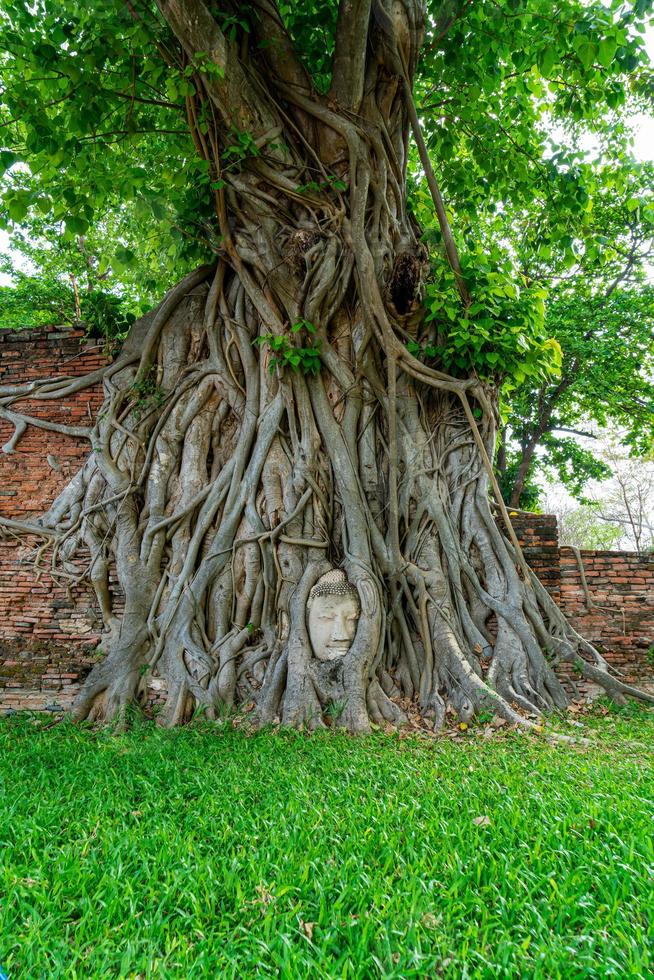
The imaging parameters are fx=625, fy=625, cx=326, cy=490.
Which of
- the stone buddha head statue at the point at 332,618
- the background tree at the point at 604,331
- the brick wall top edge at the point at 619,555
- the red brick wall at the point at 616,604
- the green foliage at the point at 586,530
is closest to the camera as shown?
the stone buddha head statue at the point at 332,618

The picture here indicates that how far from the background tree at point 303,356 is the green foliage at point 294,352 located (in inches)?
1.1

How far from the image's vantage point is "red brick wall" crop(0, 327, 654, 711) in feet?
17.5

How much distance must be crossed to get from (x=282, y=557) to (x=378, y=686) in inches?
46.8

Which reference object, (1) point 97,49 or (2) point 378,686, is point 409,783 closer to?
(2) point 378,686

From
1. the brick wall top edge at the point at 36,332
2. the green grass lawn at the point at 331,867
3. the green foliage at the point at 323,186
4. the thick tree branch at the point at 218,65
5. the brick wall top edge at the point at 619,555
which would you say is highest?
the thick tree branch at the point at 218,65

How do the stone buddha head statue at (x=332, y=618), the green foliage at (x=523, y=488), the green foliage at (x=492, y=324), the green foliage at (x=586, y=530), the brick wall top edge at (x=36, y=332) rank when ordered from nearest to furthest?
the stone buddha head statue at (x=332, y=618), the green foliage at (x=492, y=324), the brick wall top edge at (x=36, y=332), the green foliage at (x=523, y=488), the green foliage at (x=586, y=530)

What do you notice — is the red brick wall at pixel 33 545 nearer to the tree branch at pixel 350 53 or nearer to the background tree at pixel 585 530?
the tree branch at pixel 350 53

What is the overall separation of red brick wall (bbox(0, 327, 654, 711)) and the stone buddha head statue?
2.09 metres

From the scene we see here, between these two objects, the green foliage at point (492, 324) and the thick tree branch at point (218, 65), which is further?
the green foliage at point (492, 324)

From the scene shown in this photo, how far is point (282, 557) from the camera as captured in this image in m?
4.79

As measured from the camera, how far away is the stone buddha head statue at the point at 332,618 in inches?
172

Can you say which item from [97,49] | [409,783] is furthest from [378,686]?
[97,49]

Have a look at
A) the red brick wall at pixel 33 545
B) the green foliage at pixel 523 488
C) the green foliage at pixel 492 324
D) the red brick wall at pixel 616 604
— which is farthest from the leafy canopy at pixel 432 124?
the green foliage at pixel 523 488

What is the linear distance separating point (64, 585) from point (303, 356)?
2.87 metres
